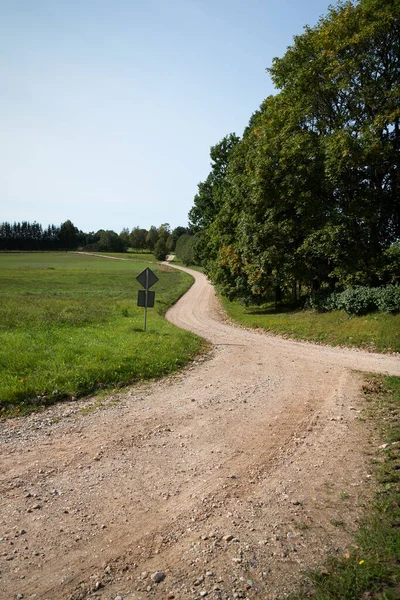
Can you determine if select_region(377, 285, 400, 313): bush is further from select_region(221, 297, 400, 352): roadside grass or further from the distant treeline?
the distant treeline

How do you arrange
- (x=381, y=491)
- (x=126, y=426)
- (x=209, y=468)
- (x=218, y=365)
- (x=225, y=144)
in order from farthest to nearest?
1. (x=225, y=144)
2. (x=218, y=365)
3. (x=126, y=426)
4. (x=209, y=468)
5. (x=381, y=491)

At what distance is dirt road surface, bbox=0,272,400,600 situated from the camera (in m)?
3.84

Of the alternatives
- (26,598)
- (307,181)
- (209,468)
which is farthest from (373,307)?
(26,598)

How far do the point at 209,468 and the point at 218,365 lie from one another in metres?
6.95

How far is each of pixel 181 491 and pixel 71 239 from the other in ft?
546

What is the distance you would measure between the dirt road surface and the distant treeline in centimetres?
13416

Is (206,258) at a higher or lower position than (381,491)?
higher

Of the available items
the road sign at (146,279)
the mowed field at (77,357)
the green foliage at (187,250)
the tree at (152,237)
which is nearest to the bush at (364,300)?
the mowed field at (77,357)

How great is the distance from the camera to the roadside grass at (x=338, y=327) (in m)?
15.7

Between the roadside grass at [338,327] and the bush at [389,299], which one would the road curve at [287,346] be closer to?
the roadside grass at [338,327]

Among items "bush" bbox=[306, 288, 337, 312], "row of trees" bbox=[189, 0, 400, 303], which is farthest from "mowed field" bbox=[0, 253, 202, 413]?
"row of trees" bbox=[189, 0, 400, 303]

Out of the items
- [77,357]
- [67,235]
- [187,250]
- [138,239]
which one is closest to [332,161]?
[77,357]

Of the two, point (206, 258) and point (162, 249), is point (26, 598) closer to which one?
point (206, 258)

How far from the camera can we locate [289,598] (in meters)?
3.48
